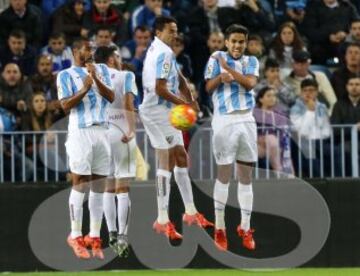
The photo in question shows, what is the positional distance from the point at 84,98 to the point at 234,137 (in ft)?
6.70

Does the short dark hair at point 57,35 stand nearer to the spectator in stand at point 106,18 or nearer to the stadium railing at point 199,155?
the spectator in stand at point 106,18

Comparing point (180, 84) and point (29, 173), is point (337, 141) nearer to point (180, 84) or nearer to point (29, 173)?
point (180, 84)

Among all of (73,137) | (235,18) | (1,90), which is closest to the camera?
(73,137)

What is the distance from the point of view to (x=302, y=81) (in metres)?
26.2

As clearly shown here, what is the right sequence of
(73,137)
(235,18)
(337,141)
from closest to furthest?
(73,137)
(337,141)
(235,18)

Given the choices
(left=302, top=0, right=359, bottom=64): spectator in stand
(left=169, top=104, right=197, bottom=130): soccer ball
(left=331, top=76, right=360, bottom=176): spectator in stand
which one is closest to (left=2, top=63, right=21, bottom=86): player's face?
(left=331, top=76, right=360, bottom=176): spectator in stand

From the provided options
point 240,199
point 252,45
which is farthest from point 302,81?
point 240,199

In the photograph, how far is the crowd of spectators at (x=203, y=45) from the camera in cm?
2564

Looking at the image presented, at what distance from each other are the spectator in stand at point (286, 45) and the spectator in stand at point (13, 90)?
4.03 metres

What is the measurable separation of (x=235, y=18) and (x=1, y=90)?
422cm

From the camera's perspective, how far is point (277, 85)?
26484mm

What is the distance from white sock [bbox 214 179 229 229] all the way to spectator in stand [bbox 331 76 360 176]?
221 cm

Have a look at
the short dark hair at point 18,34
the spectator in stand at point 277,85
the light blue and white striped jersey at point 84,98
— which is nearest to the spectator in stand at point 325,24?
the spectator in stand at point 277,85

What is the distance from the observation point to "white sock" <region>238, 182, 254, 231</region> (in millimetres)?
23062
